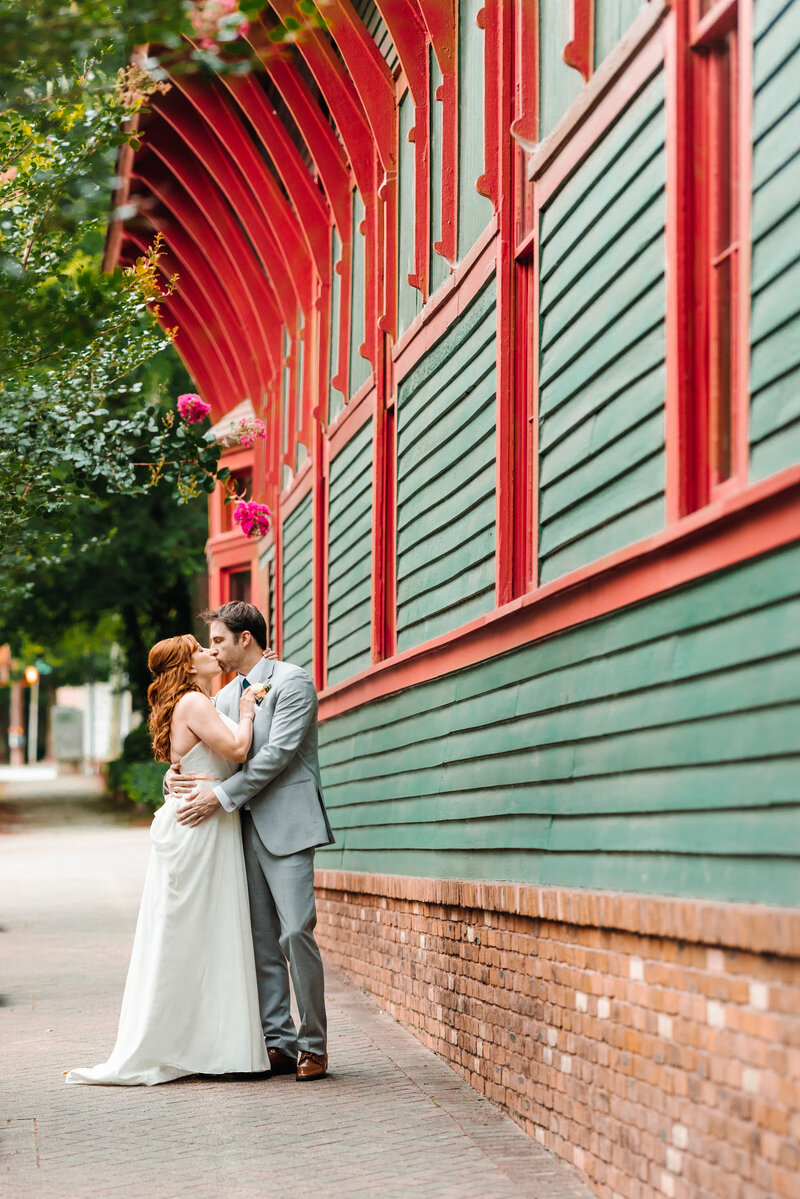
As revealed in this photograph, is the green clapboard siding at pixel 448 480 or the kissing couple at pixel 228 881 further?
the green clapboard siding at pixel 448 480

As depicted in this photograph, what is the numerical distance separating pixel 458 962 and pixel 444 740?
3.90 ft

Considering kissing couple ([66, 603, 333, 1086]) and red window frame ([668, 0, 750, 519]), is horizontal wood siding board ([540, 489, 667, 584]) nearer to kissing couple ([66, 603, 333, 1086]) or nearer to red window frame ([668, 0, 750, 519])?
red window frame ([668, 0, 750, 519])

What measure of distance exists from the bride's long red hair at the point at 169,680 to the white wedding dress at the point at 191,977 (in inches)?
18.5

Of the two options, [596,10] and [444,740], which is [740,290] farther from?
[444,740]

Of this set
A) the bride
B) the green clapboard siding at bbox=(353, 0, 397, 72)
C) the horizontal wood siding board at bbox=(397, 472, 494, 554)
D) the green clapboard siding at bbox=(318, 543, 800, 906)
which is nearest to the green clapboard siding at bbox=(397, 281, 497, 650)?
the horizontal wood siding board at bbox=(397, 472, 494, 554)

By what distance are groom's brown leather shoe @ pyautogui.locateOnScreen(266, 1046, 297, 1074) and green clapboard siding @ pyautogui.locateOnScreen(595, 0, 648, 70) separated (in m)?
4.55

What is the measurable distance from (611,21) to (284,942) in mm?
4141

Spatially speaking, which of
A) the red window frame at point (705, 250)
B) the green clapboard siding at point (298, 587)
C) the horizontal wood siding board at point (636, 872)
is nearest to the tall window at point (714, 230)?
the red window frame at point (705, 250)

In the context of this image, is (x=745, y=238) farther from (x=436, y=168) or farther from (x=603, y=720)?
(x=436, y=168)

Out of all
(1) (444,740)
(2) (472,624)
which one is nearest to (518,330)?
(2) (472,624)

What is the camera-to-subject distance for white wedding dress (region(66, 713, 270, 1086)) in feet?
23.2

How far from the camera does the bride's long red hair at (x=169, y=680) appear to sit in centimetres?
736

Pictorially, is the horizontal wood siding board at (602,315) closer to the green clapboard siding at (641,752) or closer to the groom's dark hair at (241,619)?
the green clapboard siding at (641,752)

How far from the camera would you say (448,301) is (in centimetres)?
847
